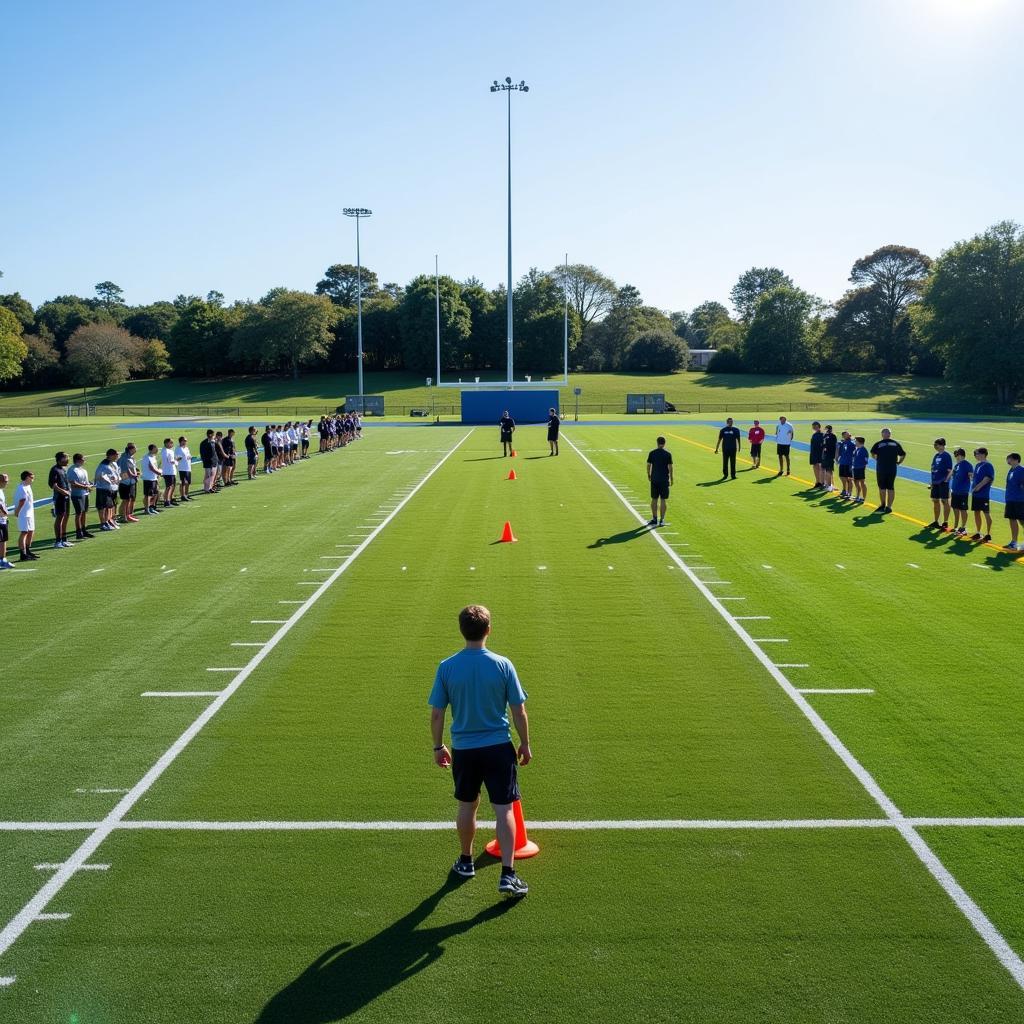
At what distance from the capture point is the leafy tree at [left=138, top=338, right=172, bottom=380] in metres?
116

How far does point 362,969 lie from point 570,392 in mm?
92762

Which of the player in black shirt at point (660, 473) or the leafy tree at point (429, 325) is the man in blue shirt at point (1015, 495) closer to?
the player in black shirt at point (660, 473)

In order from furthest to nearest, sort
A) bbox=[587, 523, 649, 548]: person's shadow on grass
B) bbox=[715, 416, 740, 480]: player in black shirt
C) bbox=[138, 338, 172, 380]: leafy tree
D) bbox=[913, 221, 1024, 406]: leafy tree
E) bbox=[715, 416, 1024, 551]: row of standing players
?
bbox=[138, 338, 172, 380]: leafy tree
bbox=[913, 221, 1024, 406]: leafy tree
bbox=[715, 416, 740, 480]: player in black shirt
bbox=[587, 523, 649, 548]: person's shadow on grass
bbox=[715, 416, 1024, 551]: row of standing players

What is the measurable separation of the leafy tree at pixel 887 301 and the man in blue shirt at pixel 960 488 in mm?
103337

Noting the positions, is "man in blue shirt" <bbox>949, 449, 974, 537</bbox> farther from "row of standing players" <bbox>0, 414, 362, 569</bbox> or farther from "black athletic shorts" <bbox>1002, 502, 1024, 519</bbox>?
"row of standing players" <bbox>0, 414, 362, 569</bbox>

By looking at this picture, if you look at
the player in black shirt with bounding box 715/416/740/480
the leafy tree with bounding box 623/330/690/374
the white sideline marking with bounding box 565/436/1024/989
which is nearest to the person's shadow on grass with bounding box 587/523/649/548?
the white sideline marking with bounding box 565/436/1024/989

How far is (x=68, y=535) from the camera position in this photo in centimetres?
1920

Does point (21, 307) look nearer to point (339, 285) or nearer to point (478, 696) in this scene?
point (339, 285)

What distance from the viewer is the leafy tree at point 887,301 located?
115 metres

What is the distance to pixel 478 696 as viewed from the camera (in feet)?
18.5

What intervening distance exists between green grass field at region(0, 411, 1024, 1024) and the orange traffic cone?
0.10m

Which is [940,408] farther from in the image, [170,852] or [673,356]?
[170,852]

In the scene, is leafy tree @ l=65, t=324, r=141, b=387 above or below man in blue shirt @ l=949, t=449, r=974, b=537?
above

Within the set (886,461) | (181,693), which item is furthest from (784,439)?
(181,693)
